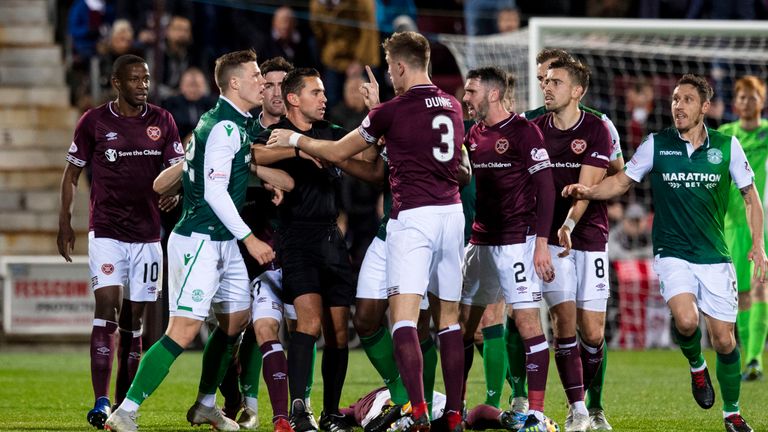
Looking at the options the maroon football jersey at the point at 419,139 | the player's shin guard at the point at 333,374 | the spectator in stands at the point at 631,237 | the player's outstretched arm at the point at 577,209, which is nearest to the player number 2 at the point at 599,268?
the player's outstretched arm at the point at 577,209

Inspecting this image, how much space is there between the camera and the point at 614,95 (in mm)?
18500

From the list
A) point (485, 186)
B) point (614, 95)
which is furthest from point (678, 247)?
point (614, 95)

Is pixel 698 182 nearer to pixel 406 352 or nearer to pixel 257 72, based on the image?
pixel 406 352

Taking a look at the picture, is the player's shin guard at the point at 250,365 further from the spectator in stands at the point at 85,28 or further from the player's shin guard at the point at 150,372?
the spectator in stands at the point at 85,28

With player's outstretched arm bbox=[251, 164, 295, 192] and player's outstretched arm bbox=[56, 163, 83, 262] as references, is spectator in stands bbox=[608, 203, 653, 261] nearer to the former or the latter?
player's outstretched arm bbox=[56, 163, 83, 262]

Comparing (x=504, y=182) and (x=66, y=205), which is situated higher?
(x=504, y=182)

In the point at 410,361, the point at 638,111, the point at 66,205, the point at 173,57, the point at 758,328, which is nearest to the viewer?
the point at 410,361

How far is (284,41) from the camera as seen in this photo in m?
17.2

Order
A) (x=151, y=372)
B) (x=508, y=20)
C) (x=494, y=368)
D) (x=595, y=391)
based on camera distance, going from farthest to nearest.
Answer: (x=508, y=20) → (x=595, y=391) → (x=494, y=368) → (x=151, y=372)

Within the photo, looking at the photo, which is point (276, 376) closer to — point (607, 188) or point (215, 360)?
point (215, 360)

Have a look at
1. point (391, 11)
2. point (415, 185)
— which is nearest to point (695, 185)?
point (415, 185)

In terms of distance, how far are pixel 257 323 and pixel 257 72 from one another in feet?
5.18

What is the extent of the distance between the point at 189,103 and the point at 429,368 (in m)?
7.14

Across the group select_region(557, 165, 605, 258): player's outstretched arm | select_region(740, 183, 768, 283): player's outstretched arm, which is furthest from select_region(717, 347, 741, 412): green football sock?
select_region(557, 165, 605, 258): player's outstretched arm
